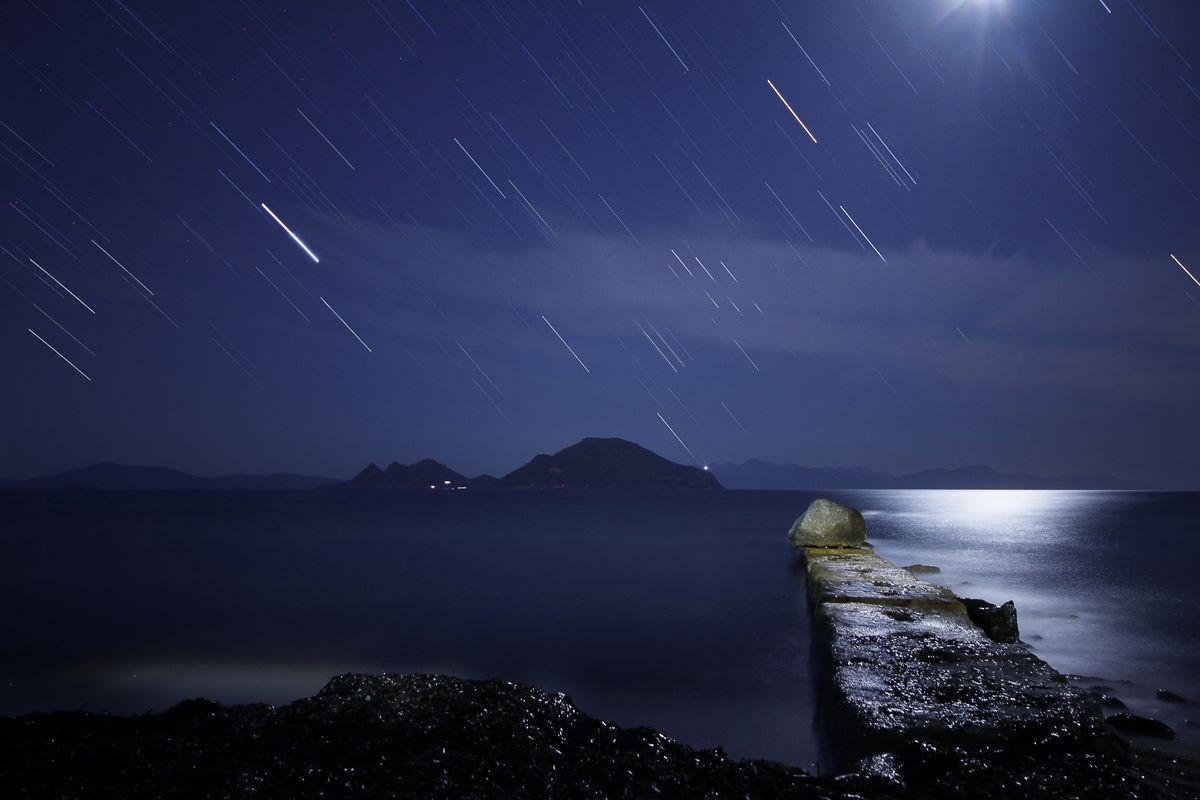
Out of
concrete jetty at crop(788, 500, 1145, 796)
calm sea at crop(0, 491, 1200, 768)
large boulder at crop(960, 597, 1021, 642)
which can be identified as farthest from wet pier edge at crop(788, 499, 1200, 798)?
large boulder at crop(960, 597, 1021, 642)

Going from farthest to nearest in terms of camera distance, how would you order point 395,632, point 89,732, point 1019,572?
point 1019,572, point 395,632, point 89,732

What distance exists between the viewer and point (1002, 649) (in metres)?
8.95

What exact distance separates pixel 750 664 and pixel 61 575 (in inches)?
1262

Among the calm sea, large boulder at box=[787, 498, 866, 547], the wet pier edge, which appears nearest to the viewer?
the wet pier edge

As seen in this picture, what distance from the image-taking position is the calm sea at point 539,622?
12188 millimetres

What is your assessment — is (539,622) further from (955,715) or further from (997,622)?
(955,715)

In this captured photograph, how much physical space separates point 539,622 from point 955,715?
46.8 ft

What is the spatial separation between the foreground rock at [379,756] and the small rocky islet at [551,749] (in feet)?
0.07

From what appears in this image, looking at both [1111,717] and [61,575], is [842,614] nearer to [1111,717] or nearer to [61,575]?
[1111,717]

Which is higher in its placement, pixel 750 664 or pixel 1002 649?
pixel 1002 649

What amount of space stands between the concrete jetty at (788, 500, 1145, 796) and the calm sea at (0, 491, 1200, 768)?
6.05 feet

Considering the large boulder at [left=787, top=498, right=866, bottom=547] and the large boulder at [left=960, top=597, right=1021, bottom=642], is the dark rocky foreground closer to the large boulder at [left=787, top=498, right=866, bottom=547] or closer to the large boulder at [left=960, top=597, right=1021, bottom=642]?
the large boulder at [left=960, top=597, right=1021, bottom=642]

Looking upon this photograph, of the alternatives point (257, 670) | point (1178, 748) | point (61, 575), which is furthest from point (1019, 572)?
point (61, 575)

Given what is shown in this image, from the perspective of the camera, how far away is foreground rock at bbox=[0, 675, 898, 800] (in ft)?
16.9
